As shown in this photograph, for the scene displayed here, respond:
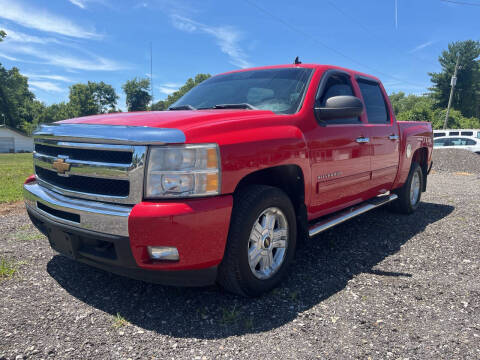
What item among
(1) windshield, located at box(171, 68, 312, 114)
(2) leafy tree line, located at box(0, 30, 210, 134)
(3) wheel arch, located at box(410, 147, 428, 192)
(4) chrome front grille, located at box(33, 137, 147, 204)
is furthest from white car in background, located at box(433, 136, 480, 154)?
(2) leafy tree line, located at box(0, 30, 210, 134)

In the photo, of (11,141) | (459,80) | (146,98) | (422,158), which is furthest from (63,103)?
(422,158)

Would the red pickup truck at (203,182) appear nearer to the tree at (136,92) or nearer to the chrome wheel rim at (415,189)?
the chrome wheel rim at (415,189)

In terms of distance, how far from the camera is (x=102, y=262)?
2412 millimetres

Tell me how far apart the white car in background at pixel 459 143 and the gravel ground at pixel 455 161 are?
2235mm

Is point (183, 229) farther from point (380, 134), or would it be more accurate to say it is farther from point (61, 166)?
point (380, 134)

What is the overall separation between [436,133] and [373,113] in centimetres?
2163

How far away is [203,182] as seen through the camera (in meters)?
2.24

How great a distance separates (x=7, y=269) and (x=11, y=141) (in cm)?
6147

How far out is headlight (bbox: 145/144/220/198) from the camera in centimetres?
220

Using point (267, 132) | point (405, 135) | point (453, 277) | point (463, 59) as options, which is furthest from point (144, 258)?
point (463, 59)

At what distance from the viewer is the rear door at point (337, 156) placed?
3223 mm

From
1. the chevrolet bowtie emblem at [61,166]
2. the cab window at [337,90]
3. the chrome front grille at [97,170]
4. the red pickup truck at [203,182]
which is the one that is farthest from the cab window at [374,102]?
the chevrolet bowtie emblem at [61,166]

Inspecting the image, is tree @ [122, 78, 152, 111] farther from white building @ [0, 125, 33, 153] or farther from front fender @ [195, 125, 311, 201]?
front fender @ [195, 125, 311, 201]

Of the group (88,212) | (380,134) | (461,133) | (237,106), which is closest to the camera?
(88,212)
